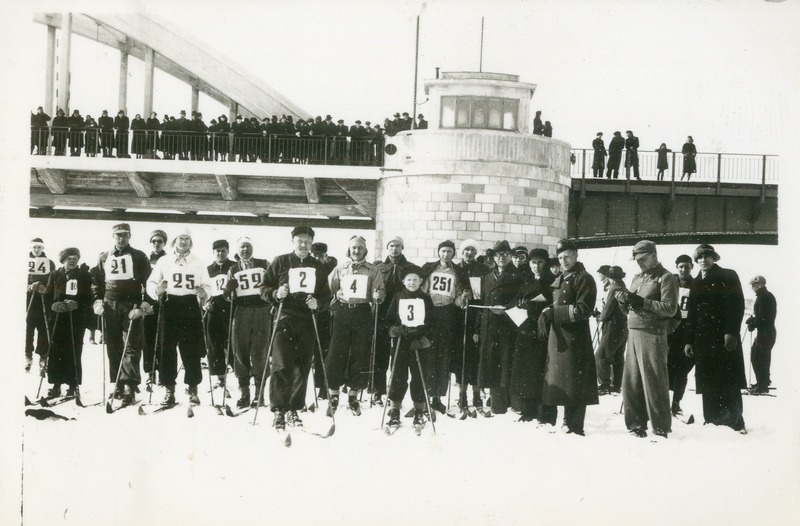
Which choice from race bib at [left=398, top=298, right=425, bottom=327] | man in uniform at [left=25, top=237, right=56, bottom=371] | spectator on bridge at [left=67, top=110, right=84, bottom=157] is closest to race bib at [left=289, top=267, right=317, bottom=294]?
race bib at [left=398, top=298, right=425, bottom=327]

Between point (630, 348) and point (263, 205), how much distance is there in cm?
1324

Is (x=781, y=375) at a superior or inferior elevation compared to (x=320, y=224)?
inferior

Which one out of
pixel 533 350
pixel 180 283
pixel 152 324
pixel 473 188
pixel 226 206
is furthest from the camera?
pixel 226 206

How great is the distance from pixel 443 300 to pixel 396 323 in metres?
1.04

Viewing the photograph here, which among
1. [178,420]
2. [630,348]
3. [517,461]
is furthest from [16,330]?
[630,348]

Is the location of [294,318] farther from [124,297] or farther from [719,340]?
[719,340]

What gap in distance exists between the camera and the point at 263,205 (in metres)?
21.0

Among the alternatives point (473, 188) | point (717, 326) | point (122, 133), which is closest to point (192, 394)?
point (717, 326)

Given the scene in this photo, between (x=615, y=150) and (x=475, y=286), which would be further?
(x=615, y=150)

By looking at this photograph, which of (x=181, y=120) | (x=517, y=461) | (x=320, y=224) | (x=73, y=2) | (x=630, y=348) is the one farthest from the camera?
(x=320, y=224)

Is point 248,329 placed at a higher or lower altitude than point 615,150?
lower

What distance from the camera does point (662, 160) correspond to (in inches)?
650

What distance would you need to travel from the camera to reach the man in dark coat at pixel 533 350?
984 cm

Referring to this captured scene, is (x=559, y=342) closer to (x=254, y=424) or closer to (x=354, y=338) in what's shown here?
(x=354, y=338)
